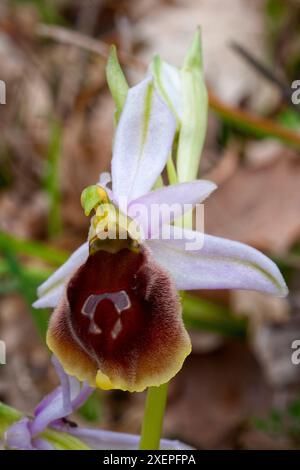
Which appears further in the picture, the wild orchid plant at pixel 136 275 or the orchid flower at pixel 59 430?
the orchid flower at pixel 59 430

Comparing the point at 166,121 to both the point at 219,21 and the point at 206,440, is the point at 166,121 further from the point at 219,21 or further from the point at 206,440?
the point at 219,21

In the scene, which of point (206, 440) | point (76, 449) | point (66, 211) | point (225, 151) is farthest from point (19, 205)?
point (76, 449)

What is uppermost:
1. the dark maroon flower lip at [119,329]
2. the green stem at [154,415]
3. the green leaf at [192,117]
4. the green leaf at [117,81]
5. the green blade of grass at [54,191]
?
the green leaf at [117,81]

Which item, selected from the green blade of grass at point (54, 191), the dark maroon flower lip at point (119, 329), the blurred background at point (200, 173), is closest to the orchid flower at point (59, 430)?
the dark maroon flower lip at point (119, 329)

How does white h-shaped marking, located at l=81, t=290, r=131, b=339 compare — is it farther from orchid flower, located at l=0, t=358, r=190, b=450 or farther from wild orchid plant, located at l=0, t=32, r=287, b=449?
orchid flower, located at l=0, t=358, r=190, b=450

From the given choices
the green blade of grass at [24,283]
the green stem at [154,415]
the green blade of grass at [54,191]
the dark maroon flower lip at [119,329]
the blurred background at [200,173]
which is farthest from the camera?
the green blade of grass at [54,191]

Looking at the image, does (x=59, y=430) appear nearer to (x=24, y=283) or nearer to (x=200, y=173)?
(x=24, y=283)

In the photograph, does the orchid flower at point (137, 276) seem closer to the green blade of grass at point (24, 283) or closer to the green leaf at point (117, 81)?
the green leaf at point (117, 81)

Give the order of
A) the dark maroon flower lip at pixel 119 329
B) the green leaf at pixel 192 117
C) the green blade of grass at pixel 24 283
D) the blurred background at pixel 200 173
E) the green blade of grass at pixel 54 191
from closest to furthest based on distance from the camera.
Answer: the dark maroon flower lip at pixel 119 329
the green leaf at pixel 192 117
the green blade of grass at pixel 24 283
the blurred background at pixel 200 173
the green blade of grass at pixel 54 191

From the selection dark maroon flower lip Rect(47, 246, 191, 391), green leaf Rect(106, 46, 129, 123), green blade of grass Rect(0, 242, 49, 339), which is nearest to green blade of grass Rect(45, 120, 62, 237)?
green blade of grass Rect(0, 242, 49, 339)
